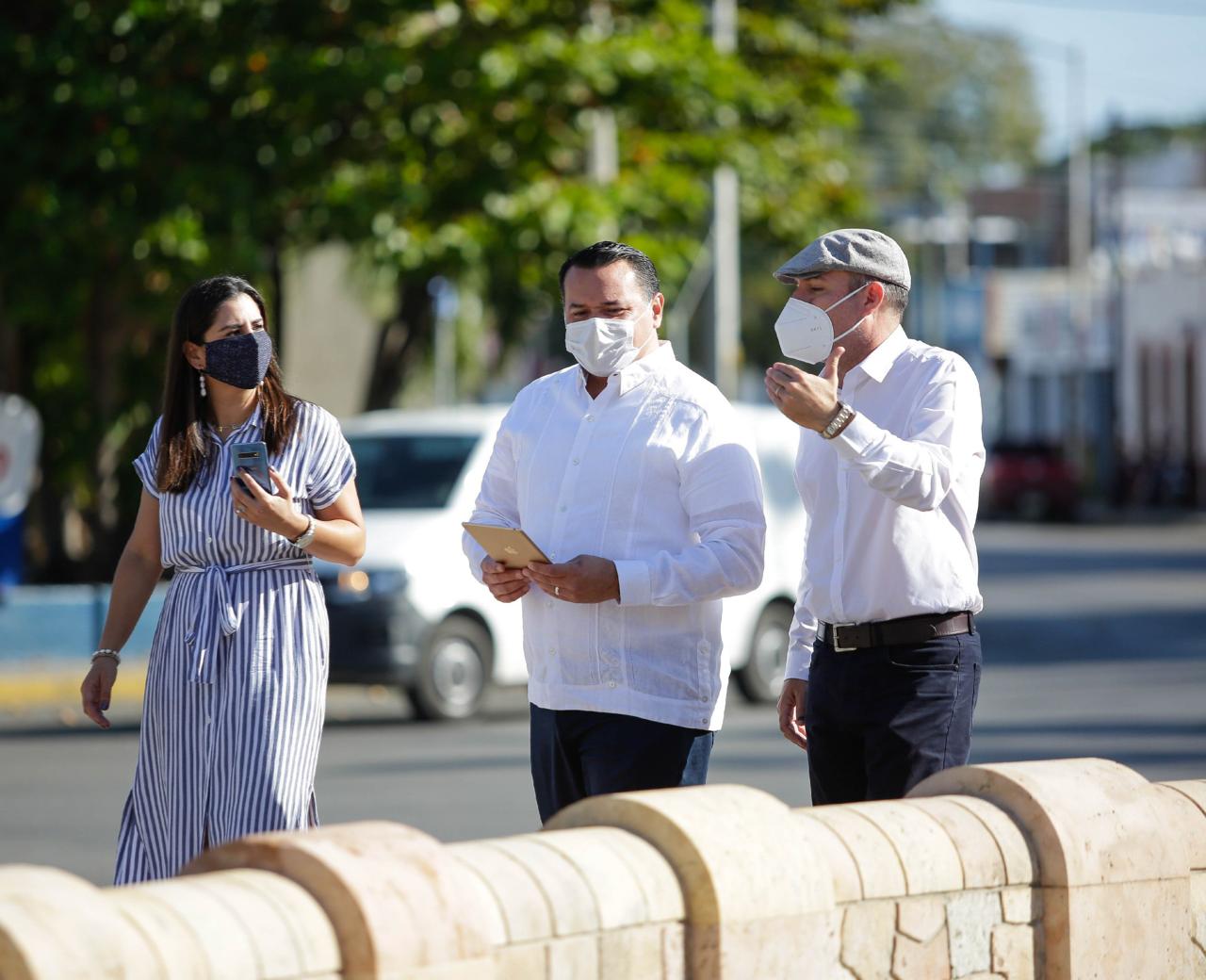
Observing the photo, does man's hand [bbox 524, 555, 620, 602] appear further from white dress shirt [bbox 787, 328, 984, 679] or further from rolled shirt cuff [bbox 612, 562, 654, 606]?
white dress shirt [bbox 787, 328, 984, 679]

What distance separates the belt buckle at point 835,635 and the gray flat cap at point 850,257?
78 cm

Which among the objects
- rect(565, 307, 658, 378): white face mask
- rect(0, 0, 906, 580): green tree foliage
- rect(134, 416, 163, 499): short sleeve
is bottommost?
rect(134, 416, 163, 499): short sleeve

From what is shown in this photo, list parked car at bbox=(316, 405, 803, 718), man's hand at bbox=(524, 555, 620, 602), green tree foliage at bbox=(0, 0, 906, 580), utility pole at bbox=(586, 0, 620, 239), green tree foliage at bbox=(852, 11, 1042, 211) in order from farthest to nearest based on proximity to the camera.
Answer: green tree foliage at bbox=(852, 11, 1042, 211) < utility pole at bbox=(586, 0, 620, 239) < green tree foliage at bbox=(0, 0, 906, 580) < parked car at bbox=(316, 405, 803, 718) < man's hand at bbox=(524, 555, 620, 602)

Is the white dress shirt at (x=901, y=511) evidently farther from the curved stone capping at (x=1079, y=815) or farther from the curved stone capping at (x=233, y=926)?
the curved stone capping at (x=233, y=926)

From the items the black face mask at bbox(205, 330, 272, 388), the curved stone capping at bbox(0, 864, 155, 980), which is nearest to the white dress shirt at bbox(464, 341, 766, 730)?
the black face mask at bbox(205, 330, 272, 388)

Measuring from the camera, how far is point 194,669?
4941 millimetres

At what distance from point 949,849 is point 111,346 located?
Result: 51.3 ft

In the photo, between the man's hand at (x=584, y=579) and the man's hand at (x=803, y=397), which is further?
the man's hand at (x=584, y=579)

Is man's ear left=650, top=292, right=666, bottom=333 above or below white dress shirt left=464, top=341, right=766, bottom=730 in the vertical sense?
above

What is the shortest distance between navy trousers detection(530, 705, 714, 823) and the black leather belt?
0.38 m

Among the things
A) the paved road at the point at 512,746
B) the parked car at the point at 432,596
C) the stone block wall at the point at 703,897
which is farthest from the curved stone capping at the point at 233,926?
the parked car at the point at 432,596

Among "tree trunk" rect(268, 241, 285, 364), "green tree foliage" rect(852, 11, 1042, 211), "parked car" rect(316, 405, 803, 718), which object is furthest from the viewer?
"green tree foliage" rect(852, 11, 1042, 211)

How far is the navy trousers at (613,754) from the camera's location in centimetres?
484

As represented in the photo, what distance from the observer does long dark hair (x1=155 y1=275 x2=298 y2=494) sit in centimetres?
508
